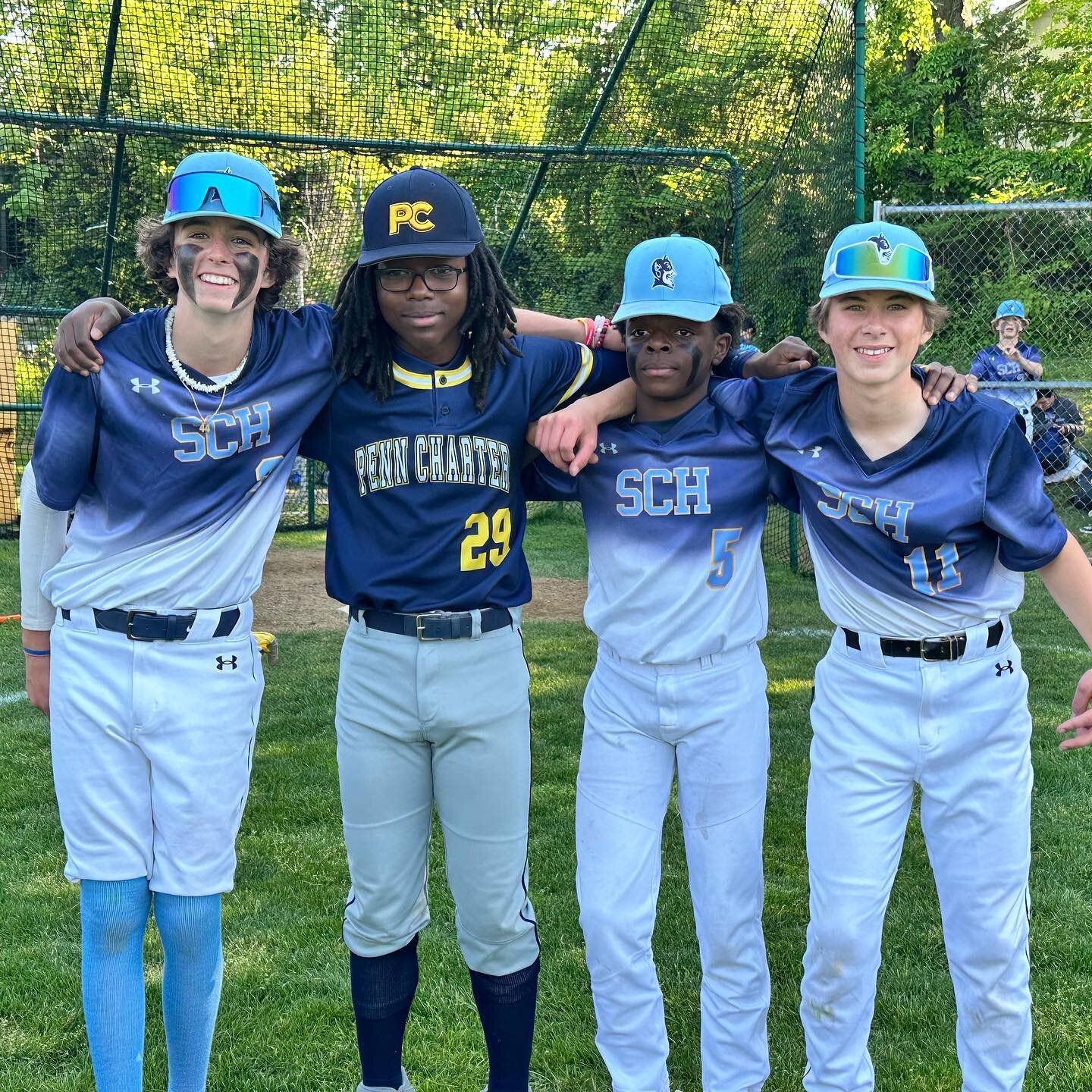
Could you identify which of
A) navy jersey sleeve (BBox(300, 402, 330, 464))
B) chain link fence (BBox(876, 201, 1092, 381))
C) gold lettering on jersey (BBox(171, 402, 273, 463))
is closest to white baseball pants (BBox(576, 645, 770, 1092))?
navy jersey sleeve (BBox(300, 402, 330, 464))

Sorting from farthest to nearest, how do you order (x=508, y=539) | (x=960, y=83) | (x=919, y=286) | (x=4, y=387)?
(x=960, y=83)
(x=4, y=387)
(x=508, y=539)
(x=919, y=286)

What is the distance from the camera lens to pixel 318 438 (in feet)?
8.96

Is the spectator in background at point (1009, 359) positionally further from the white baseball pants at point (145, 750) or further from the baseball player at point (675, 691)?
the white baseball pants at point (145, 750)

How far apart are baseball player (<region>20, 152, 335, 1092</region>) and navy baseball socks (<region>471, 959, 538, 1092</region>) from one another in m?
0.63

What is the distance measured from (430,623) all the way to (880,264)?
1242mm

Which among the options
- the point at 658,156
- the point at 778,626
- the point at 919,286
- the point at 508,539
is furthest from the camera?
the point at 658,156

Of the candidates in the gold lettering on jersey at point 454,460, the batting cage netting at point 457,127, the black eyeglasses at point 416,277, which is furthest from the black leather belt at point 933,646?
the batting cage netting at point 457,127

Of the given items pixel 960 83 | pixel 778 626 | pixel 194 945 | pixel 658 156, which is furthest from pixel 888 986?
pixel 960 83

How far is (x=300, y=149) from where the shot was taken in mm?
7664

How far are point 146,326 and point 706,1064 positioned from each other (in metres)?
2.09

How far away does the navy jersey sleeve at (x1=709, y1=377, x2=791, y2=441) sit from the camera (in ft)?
8.89

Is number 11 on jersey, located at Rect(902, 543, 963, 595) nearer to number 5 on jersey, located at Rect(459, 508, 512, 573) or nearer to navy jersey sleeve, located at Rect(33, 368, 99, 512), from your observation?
number 5 on jersey, located at Rect(459, 508, 512, 573)

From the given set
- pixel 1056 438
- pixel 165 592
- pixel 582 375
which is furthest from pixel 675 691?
pixel 1056 438

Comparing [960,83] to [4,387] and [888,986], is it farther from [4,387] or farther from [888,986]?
[888,986]
